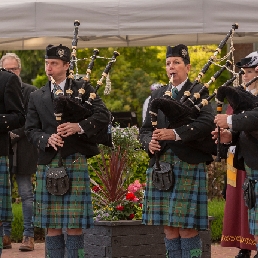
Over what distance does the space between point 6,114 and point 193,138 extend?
1.55 m

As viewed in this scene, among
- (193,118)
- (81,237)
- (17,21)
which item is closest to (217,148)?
(193,118)

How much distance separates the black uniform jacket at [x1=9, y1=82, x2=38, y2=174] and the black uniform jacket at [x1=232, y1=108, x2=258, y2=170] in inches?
117

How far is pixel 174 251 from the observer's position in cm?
601

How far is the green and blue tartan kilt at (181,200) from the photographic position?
5973mm

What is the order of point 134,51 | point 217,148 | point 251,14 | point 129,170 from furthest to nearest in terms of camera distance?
point 134,51 → point 129,170 → point 251,14 → point 217,148

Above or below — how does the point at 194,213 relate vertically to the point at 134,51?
below

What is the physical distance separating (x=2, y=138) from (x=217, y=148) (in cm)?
177

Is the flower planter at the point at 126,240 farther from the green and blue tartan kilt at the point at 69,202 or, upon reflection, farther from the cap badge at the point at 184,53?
the cap badge at the point at 184,53

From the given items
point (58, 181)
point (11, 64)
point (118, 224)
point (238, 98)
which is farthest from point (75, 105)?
point (11, 64)

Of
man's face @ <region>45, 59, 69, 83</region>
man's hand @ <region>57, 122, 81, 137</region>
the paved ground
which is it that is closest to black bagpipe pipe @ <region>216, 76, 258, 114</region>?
man's hand @ <region>57, 122, 81, 137</region>

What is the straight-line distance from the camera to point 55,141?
5.98 m

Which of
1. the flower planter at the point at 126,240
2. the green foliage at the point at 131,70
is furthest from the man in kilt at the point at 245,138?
the green foliage at the point at 131,70

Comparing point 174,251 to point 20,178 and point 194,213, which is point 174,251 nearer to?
point 194,213

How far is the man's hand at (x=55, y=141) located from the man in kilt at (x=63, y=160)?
2 cm
